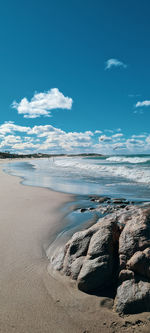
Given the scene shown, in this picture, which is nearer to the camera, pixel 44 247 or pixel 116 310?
pixel 116 310

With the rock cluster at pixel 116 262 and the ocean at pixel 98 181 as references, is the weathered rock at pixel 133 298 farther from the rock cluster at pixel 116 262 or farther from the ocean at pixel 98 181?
the ocean at pixel 98 181

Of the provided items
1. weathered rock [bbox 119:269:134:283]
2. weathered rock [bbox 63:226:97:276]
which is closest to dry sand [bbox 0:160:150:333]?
weathered rock [bbox 63:226:97:276]

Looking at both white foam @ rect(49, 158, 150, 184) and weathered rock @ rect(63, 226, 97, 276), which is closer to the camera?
weathered rock @ rect(63, 226, 97, 276)

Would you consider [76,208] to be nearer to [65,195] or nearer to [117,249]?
[65,195]

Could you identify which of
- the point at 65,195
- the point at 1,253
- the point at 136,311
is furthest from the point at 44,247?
the point at 65,195

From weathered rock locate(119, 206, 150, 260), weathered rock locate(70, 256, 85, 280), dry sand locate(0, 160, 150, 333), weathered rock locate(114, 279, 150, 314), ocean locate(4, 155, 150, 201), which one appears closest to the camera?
dry sand locate(0, 160, 150, 333)

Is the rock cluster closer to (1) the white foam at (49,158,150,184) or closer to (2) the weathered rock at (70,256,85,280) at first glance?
(2) the weathered rock at (70,256,85,280)

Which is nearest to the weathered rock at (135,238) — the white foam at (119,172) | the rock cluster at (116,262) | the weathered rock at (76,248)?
the rock cluster at (116,262)

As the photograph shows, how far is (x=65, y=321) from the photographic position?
2.82m

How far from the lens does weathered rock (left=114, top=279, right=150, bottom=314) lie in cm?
289

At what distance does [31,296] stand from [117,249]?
5.43 ft

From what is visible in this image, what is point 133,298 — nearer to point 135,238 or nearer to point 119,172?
point 135,238

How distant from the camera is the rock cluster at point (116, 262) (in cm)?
298

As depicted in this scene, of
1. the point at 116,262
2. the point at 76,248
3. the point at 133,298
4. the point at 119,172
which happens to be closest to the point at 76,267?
the point at 76,248
